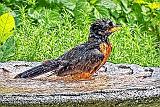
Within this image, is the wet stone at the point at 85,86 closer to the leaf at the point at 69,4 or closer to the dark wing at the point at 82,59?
the dark wing at the point at 82,59

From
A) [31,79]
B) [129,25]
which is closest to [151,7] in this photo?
[129,25]

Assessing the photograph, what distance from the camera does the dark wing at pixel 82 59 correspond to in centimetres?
345

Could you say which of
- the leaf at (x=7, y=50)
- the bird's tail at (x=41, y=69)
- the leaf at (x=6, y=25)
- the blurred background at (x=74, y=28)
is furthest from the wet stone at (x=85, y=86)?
the blurred background at (x=74, y=28)

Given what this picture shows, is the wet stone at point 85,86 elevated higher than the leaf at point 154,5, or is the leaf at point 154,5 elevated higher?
the leaf at point 154,5

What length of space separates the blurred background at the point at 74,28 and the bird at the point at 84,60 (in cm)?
116

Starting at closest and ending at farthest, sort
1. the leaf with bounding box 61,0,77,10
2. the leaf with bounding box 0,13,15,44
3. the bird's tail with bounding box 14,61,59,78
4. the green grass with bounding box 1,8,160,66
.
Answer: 1. the bird's tail with bounding box 14,61,59,78
2. the leaf with bounding box 0,13,15,44
3. the green grass with bounding box 1,8,160,66
4. the leaf with bounding box 61,0,77,10

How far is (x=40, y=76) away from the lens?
3488 millimetres

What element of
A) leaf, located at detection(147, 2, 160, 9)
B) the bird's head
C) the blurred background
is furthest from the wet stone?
leaf, located at detection(147, 2, 160, 9)

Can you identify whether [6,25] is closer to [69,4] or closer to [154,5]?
[69,4]

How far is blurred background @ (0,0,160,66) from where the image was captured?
499 cm

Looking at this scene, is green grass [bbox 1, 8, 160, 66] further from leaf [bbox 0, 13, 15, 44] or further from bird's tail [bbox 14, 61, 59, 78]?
bird's tail [bbox 14, 61, 59, 78]

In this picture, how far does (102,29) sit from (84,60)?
0.64 feet

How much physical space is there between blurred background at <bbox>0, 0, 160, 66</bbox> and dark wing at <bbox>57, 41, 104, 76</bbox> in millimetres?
1169

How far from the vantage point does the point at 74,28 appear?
17.6ft
